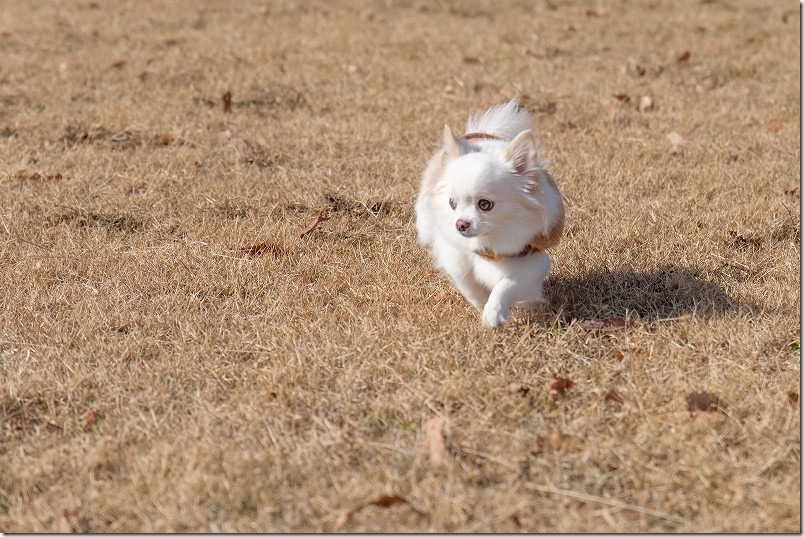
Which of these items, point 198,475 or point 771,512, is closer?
point 771,512

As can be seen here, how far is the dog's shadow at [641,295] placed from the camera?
4.05 meters

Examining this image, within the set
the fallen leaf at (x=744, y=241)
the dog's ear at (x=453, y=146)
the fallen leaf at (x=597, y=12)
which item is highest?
the dog's ear at (x=453, y=146)

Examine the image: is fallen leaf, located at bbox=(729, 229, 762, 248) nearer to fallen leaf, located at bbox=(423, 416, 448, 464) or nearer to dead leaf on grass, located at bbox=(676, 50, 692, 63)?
fallen leaf, located at bbox=(423, 416, 448, 464)

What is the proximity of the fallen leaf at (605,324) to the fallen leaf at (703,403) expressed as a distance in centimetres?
64

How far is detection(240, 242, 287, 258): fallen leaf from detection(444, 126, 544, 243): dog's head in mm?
1413

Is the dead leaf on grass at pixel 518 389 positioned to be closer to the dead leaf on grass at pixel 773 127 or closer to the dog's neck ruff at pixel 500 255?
the dog's neck ruff at pixel 500 255

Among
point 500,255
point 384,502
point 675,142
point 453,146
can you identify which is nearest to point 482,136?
point 453,146

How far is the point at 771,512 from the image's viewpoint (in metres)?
2.66

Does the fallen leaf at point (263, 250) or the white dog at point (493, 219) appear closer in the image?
the white dog at point (493, 219)

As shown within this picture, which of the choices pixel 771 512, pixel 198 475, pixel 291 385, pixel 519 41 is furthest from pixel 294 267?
pixel 519 41

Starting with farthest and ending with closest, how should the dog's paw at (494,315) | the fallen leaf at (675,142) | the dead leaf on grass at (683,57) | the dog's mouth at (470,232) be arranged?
the dead leaf on grass at (683,57) → the fallen leaf at (675,142) → the dog's paw at (494,315) → the dog's mouth at (470,232)

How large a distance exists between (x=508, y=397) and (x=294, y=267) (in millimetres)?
1727

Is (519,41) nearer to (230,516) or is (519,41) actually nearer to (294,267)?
(294,267)

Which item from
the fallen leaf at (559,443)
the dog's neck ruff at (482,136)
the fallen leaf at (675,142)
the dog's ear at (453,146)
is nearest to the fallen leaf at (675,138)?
the fallen leaf at (675,142)
